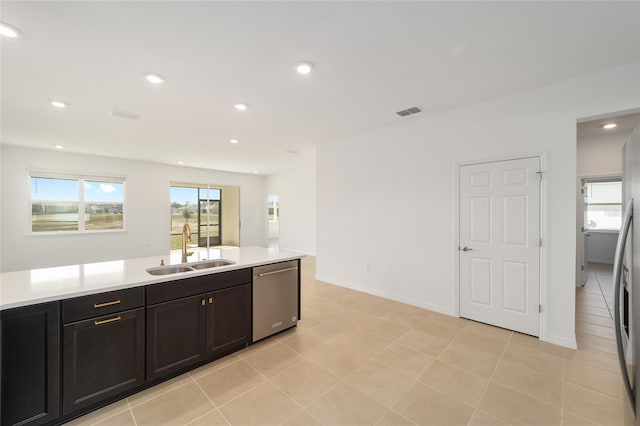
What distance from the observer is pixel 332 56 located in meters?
2.30

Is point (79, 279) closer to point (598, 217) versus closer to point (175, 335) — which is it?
point (175, 335)

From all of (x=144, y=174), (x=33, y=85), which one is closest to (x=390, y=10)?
(x=33, y=85)

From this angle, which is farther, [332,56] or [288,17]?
[332,56]

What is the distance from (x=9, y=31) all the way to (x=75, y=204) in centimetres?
565

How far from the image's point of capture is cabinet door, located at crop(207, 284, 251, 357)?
2.40 metres

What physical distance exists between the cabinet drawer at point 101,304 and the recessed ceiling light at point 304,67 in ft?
7.76

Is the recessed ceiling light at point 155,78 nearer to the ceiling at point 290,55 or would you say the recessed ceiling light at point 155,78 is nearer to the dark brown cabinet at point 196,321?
the ceiling at point 290,55

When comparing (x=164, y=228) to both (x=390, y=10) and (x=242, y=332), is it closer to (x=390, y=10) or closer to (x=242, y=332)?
(x=242, y=332)

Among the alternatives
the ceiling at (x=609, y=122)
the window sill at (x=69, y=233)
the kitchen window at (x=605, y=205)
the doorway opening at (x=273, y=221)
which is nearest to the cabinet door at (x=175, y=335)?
the ceiling at (x=609, y=122)

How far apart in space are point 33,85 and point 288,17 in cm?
307

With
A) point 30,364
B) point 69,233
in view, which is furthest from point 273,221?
point 30,364

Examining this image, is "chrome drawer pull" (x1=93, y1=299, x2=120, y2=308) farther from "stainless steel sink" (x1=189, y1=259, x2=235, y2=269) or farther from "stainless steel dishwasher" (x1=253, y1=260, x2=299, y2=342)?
"stainless steel dishwasher" (x1=253, y1=260, x2=299, y2=342)

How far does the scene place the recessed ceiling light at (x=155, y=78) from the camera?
103 inches

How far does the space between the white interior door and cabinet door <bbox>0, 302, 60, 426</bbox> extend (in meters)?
4.06
